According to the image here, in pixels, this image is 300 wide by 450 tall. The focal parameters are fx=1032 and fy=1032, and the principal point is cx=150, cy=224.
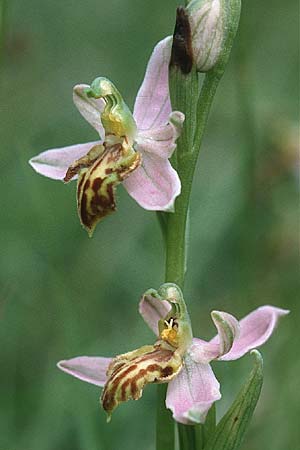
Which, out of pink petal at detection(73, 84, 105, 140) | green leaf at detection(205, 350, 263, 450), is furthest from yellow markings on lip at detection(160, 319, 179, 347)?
pink petal at detection(73, 84, 105, 140)

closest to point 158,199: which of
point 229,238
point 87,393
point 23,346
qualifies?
point 87,393

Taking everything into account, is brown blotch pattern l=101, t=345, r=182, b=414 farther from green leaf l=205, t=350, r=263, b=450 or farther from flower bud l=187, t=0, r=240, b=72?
flower bud l=187, t=0, r=240, b=72

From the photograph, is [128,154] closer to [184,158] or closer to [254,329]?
[184,158]

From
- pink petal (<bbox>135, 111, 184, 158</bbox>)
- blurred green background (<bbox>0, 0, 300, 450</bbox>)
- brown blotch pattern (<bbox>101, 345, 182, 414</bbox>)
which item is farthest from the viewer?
blurred green background (<bbox>0, 0, 300, 450</bbox>)

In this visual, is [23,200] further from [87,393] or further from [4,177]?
[87,393]

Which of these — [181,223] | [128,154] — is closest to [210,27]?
[128,154]

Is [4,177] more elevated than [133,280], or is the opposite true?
[4,177]
